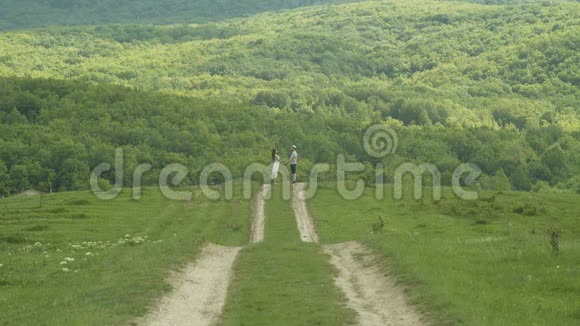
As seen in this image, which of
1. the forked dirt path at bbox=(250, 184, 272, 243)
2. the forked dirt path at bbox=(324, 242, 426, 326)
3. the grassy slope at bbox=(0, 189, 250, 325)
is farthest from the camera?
the forked dirt path at bbox=(250, 184, 272, 243)

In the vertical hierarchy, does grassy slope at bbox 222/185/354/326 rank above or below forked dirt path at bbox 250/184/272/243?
below

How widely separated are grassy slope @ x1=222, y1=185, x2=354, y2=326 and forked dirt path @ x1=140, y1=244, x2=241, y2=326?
428 millimetres

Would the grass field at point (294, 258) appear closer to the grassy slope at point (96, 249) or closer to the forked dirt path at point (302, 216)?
the grassy slope at point (96, 249)

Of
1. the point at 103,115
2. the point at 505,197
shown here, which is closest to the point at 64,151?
the point at 103,115

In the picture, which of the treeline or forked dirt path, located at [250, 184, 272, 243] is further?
the treeline

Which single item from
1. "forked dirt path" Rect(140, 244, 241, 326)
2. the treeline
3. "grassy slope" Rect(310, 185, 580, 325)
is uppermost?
the treeline

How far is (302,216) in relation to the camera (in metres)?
57.0

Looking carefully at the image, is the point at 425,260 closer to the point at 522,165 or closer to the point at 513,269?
the point at 513,269

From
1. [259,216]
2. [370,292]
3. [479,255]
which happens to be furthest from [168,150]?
[370,292]

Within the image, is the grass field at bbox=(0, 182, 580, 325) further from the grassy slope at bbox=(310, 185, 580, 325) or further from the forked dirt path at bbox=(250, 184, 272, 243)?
the forked dirt path at bbox=(250, 184, 272, 243)

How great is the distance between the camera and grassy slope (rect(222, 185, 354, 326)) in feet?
82.6

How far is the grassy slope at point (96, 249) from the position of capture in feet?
90.3

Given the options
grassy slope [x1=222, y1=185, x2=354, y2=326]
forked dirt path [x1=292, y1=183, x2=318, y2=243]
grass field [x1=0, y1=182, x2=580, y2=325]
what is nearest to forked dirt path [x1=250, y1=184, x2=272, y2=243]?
grass field [x1=0, y1=182, x2=580, y2=325]

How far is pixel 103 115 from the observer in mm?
193250
